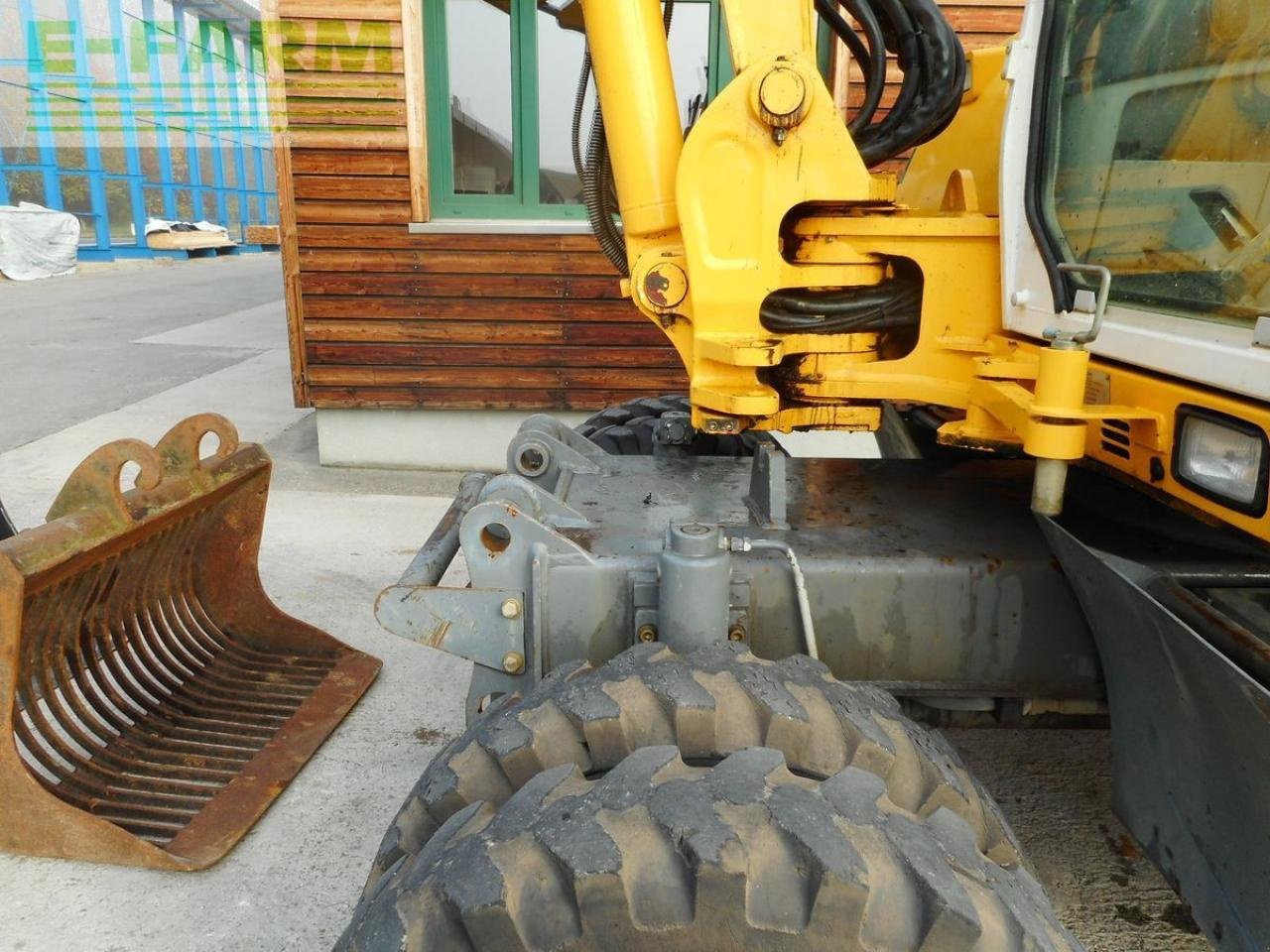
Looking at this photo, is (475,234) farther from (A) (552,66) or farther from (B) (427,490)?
(B) (427,490)

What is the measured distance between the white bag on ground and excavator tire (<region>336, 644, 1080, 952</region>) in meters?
21.5

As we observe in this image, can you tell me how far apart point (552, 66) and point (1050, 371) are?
4.88 meters

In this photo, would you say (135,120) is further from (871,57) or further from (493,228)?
(871,57)

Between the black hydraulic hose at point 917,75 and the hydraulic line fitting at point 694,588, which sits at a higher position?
the black hydraulic hose at point 917,75

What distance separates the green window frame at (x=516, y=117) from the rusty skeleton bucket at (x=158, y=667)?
306 centimetres

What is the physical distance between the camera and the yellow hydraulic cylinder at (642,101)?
2.45 meters

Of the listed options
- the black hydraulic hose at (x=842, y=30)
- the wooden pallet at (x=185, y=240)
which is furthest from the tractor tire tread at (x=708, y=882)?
the wooden pallet at (x=185, y=240)

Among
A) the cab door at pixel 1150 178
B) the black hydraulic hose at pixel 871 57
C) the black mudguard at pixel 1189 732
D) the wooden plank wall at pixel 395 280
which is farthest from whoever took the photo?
the wooden plank wall at pixel 395 280

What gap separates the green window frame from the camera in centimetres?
571

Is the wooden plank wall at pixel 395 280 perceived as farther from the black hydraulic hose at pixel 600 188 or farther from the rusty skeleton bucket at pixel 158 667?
the black hydraulic hose at pixel 600 188

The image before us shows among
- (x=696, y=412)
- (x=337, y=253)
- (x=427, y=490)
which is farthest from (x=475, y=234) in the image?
(x=696, y=412)

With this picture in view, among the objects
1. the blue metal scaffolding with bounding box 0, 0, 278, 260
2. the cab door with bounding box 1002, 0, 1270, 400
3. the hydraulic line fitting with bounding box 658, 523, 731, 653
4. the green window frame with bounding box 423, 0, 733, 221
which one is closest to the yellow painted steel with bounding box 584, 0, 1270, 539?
the cab door with bounding box 1002, 0, 1270, 400

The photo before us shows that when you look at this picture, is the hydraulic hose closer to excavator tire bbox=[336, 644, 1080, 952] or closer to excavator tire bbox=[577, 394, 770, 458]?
excavator tire bbox=[577, 394, 770, 458]

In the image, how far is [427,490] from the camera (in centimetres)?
588
